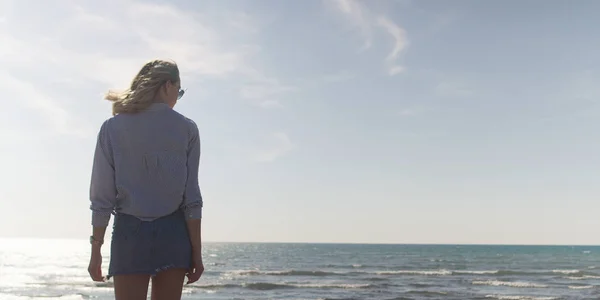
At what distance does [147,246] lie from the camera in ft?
6.25

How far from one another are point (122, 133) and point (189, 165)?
0.26 meters

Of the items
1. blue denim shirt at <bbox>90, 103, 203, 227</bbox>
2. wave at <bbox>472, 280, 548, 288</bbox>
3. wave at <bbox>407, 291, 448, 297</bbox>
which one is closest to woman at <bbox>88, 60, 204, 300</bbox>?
blue denim shirt at <bbox>90, 103, 203, 227</bbox>

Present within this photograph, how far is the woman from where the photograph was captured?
1.91 m

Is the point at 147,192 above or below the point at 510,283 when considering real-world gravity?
above

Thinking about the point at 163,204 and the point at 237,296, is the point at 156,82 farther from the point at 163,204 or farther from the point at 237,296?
the point at 237,296

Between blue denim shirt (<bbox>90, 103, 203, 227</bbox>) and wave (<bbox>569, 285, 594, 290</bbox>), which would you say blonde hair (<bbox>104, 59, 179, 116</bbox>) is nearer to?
blue denim shirt (<bbox>90, 103, 203, 227</bbox>)

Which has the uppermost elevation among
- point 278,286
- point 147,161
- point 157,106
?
point 157,106

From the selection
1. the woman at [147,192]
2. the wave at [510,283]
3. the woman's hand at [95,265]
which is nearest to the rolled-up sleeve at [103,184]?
the woman at [147,192]

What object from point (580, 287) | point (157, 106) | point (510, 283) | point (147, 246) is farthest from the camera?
point (510, 283)

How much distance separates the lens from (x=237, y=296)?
21.0 m

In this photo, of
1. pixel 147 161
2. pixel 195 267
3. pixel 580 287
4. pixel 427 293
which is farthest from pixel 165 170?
pixel 580 287

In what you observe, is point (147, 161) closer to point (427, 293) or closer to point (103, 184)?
point (103, 184)

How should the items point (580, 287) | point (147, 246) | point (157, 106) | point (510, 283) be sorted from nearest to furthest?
point (147, 246), point (157, 106), point (580, 287), point (510, 283)

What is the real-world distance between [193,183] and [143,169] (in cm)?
19
